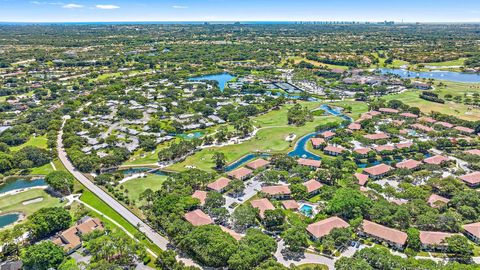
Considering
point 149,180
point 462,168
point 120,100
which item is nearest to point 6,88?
point 120,100

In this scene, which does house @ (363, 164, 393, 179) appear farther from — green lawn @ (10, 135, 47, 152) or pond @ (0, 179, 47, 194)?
green lawn @ (10, 135, 47, 152)

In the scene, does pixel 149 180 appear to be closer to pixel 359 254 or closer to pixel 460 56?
pixel 359 254

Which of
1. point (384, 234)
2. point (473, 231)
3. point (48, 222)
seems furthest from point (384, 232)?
point (48, 222)

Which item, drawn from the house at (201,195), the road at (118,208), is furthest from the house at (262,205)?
the road at (118,208)

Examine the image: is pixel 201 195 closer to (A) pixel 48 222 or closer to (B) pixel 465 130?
(A) pixel 48 222

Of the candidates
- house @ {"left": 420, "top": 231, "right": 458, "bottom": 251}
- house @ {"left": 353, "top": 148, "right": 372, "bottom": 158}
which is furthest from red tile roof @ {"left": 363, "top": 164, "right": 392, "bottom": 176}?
house @ {"left": 420, "top": 231, "right": 458, "bottom": 251}

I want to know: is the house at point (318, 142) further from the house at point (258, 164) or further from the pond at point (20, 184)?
the pond at point (20, 184)
